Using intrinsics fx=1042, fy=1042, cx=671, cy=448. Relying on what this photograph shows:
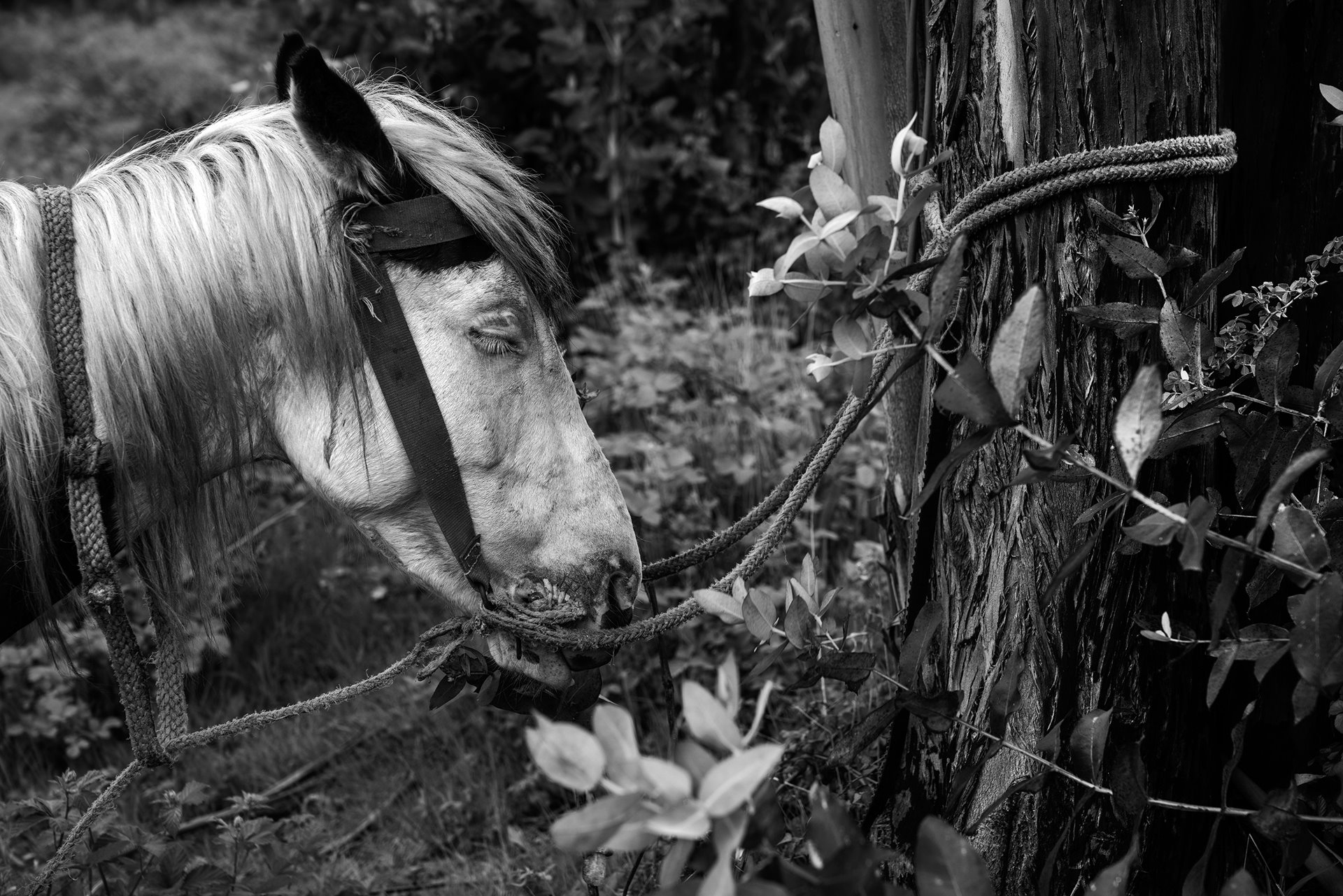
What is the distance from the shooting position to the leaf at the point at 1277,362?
58.0 inches

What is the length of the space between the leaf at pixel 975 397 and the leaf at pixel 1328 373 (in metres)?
0.58

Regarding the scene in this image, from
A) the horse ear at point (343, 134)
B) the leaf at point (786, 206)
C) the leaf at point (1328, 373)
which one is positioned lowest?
the leaf at point (1328, 373)

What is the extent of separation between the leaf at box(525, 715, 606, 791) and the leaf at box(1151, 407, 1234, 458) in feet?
3.18

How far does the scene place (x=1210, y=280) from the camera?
4.88 feet

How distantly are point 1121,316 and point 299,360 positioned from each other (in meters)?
1.35

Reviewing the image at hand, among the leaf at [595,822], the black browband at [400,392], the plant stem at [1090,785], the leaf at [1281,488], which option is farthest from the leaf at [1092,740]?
the black browband at [400,392]

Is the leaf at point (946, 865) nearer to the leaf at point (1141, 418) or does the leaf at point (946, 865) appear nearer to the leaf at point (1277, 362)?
the leaf at point (1141, 418)

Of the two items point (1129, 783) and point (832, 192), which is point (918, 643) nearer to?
point (1129, 783)

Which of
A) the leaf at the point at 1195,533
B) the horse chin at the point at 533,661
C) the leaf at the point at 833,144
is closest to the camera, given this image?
the leaf at the point at 1195,533

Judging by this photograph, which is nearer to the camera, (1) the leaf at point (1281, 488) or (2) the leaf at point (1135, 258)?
(1) the leaf at point (1281, 488)

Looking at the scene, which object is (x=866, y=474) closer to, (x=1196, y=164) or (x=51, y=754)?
(x=1196, y=164)

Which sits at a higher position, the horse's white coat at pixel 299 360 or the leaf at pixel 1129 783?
Result: the horse's white coat at pixel 299 360

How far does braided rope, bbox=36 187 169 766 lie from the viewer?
1734 millimetres

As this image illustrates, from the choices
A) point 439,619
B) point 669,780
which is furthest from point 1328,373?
point 439,619
